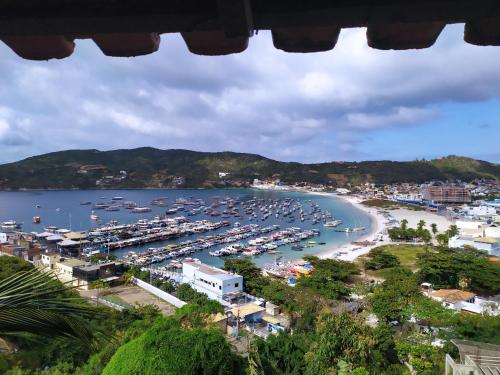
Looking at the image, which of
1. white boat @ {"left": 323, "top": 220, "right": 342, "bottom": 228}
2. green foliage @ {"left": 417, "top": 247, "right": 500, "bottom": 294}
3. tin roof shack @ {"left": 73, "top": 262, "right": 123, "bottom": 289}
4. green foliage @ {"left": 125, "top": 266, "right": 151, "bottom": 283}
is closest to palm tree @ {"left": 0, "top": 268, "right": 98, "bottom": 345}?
tin roof shack @ {"left": 73, "top": 262, "right": 123, "bottom": 289}

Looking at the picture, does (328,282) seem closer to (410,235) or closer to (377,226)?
(410,235)

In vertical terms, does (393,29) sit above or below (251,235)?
above

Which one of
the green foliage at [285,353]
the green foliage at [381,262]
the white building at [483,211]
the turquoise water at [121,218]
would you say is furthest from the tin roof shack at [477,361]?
the white building at [483,211]

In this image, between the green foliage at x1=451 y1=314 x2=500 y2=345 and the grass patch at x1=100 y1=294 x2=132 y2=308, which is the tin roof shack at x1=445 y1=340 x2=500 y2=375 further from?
the grass patch at x1=100 y1=294 x2=132 y2=308

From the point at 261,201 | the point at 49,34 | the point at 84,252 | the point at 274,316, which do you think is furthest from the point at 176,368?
the point at 261,201

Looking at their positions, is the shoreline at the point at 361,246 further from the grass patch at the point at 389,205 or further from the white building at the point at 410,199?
the white building at the point at 410,199

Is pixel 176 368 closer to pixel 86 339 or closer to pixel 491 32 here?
pixel 86 339
